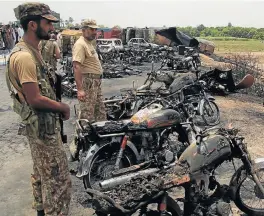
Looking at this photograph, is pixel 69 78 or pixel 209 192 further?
pixel 69 78

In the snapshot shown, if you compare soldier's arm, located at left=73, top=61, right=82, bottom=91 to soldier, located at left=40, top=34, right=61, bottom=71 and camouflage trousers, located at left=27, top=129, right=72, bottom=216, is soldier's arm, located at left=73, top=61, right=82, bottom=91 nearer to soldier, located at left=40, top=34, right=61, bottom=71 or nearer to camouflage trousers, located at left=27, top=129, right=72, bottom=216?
camouflage trousers, located at left=27, top=129, right=72, bottom=216

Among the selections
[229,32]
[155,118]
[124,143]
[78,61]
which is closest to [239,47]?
[229,32]

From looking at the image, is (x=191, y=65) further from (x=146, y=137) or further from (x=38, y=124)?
(x=38, y=124)

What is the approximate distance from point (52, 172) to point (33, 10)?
4.59 ft

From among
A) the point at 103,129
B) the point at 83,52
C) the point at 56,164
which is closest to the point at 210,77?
the point at 83,52

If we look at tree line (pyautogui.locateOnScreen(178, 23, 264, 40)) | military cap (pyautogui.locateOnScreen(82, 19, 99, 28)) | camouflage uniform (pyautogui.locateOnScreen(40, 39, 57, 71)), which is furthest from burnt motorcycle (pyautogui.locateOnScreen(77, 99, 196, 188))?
tree line (pyautogui.locateOnScreen(178, 23, 264, 40))

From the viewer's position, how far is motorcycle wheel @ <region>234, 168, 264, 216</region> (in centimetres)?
353

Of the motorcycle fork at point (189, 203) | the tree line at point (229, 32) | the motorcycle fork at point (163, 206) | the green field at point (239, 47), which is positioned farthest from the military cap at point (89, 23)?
the tree line at point (229, 32)

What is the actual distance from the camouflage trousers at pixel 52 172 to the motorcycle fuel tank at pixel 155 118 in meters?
1.25

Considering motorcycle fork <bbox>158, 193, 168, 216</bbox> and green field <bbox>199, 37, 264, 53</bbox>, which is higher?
motorcycle fork <bbox>158, 193, 168, 216</bbox>

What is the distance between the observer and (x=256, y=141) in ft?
20.3

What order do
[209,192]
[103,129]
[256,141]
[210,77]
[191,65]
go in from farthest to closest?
[191,65], [210,77], [256,141], [103,129], [209,192]

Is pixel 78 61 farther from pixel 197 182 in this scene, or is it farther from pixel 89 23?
pixel 197 182

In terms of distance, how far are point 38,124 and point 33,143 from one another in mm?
210
